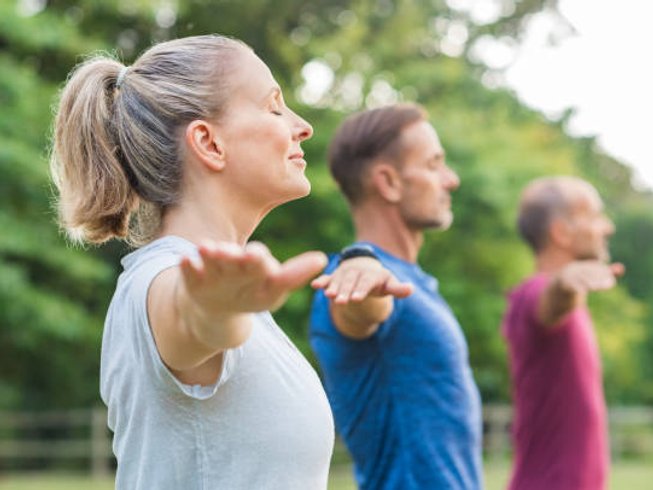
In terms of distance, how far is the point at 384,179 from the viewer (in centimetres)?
388

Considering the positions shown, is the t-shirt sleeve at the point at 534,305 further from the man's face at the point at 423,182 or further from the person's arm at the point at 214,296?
the person's arm at the point at 214,296

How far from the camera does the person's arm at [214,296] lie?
4.71 feet

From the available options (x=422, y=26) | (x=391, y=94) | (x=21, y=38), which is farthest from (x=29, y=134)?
(x=422, y=26)

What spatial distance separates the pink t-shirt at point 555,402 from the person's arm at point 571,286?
97mm

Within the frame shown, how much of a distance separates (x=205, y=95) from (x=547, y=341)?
3211mm

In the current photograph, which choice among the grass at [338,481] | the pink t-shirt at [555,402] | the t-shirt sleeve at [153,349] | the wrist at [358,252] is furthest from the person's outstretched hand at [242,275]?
the grass at [338,481]

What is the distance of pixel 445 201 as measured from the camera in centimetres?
392

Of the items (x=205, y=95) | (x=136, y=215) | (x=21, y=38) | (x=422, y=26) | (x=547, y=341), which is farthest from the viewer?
(x=422, y=26)

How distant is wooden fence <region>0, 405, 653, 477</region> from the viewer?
1748cm

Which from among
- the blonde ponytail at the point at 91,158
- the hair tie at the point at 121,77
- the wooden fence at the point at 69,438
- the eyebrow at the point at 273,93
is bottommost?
the wooden fence at the point at 69,438

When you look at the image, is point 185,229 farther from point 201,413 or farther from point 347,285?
point 347,285

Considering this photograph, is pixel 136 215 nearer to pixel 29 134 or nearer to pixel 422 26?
pixel 29 134

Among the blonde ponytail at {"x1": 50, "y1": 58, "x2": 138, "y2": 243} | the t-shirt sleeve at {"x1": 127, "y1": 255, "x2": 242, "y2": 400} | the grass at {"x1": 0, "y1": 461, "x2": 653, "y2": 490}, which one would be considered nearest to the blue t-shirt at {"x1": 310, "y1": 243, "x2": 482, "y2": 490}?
the blonde ponytail at {"x1": 50, "y1": 58, "x2": 138, "y2": 243}

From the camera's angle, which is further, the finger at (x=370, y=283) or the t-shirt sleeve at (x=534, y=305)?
the t-shirt sleeve at (x=534, y=305)
